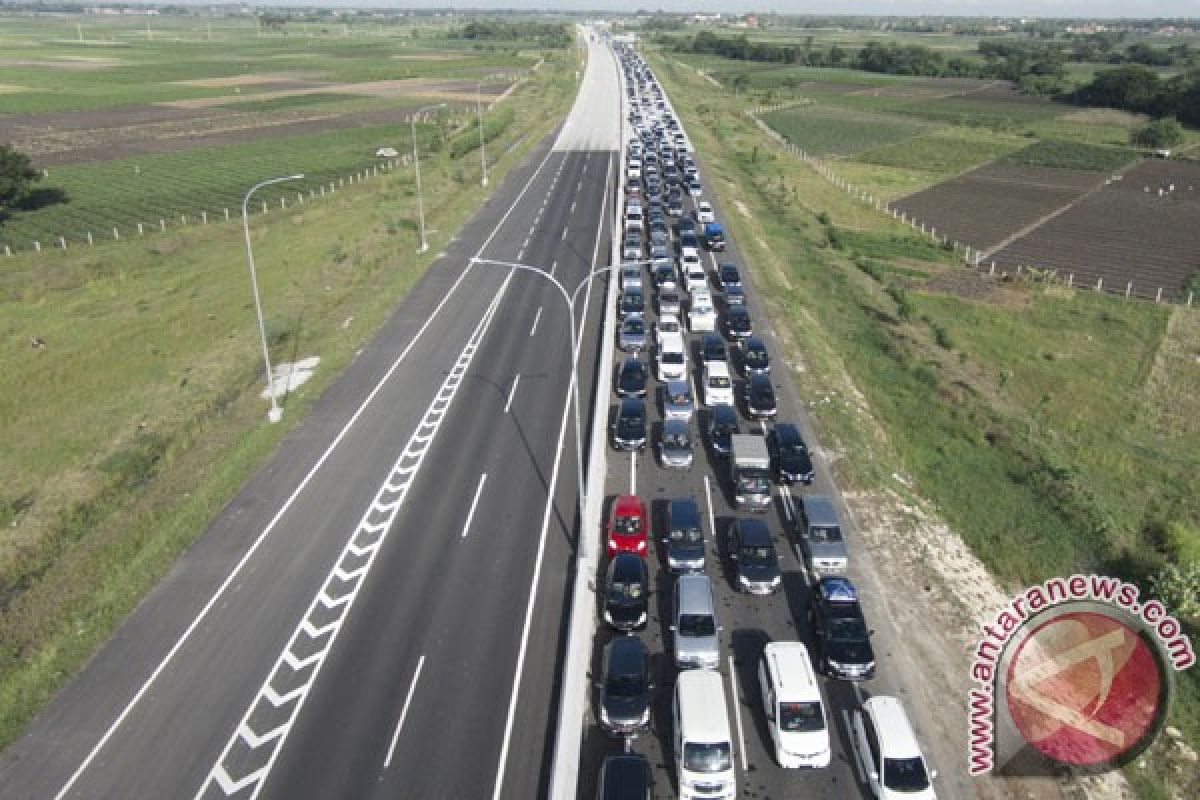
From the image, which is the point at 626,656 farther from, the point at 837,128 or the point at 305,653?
the point at 837,128

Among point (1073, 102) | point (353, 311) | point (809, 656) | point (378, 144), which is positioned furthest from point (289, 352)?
point (1073, 102)

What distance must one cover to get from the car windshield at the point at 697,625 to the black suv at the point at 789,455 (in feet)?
34.5

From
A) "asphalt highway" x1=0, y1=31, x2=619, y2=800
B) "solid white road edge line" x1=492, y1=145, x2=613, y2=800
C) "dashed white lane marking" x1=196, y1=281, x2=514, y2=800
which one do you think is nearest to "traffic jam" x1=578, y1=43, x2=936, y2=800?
"solid white road edge line" x1=492, y1=145, x2=613, y2=800

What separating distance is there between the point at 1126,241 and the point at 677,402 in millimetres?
60308

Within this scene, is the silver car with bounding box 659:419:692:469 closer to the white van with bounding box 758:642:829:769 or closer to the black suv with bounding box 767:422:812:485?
the black suv with bounding box 767:422:812:485

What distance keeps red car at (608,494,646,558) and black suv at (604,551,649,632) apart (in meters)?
1.13

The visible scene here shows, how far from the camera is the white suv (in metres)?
20.6

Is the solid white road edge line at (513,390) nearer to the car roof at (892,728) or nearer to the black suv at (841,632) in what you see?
the black suv at (841,632)

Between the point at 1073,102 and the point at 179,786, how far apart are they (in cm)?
20191

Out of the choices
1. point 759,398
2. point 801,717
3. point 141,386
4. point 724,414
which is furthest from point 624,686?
point 141,386

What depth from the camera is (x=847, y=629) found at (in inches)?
1001

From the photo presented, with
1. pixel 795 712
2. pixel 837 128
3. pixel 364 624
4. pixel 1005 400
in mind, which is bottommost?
pixel 1005 400

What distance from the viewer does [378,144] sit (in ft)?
397

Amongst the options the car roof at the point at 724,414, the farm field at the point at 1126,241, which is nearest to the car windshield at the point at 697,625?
the car roof at the point at 724,414
